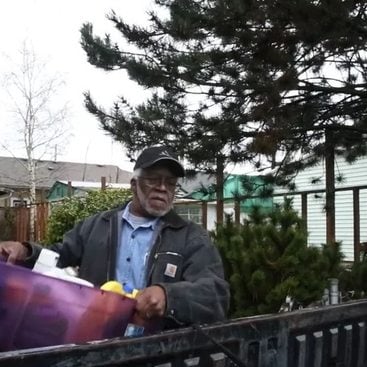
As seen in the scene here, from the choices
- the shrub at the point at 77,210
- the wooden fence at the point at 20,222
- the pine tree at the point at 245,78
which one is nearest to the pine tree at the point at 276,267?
the pine tree at the point at 245,78

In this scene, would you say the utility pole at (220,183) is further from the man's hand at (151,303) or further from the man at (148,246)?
the man's hand at (151,303)

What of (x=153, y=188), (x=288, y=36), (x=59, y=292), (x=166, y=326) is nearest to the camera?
(x=59, y=292)

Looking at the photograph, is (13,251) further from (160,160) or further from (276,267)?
(276,267)

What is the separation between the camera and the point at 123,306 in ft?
6.66

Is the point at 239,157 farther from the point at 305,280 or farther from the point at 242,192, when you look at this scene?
the point at 305,280

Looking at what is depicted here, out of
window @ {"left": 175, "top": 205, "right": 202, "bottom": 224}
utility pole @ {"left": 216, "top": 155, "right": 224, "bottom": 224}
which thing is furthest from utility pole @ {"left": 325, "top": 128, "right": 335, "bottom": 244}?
window @ {"left": 175, "top": 205, "right": 202, "bottom": 224}

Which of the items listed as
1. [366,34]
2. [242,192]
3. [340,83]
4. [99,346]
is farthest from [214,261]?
[340,83]

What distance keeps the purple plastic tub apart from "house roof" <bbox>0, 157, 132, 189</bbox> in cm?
3847

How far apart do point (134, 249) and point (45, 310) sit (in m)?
1.00

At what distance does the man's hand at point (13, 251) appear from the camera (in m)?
2.62

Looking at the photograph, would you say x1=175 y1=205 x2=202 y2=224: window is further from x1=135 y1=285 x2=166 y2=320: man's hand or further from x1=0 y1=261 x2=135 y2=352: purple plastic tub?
x1=0 y1=261 x2=135 y2=352: purple plastic tub

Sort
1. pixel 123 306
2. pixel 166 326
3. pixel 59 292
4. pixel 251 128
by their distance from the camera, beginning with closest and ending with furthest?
pixel 59 292 → pixel 123 306 → pixel 166 326 → pixel 251 128

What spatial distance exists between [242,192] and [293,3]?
7.89 ft

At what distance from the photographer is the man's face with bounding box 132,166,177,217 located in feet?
9.57
